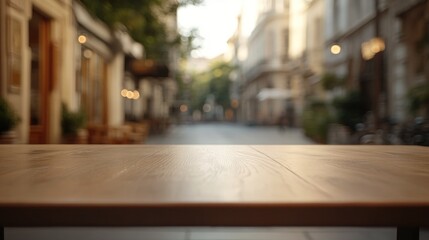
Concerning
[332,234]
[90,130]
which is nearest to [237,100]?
[90,130]

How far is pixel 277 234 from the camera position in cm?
333

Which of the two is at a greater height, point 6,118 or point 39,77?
point 39,77

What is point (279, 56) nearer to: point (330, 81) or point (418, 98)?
point (330, 81)

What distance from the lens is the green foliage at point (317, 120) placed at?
14305 mm

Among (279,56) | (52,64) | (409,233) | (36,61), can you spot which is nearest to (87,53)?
(52,64)

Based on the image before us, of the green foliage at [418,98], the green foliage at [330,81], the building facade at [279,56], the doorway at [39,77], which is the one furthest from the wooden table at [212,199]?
the building facade at [279,56]

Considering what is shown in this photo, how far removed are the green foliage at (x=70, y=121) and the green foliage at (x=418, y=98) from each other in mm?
7432

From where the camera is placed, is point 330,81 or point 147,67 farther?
point 147,67

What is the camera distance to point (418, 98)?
34.3 ft

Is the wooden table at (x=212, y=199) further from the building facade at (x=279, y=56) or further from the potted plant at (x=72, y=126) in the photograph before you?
the building facade at (x=279, y=56)

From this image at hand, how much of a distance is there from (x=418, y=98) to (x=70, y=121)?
7.68 m

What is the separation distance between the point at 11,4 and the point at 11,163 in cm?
679

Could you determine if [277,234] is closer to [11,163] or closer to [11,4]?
[11,163]

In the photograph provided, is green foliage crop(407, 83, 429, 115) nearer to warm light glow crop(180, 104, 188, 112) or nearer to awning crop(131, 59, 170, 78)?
awning crop(131, 59, 170, 78)
